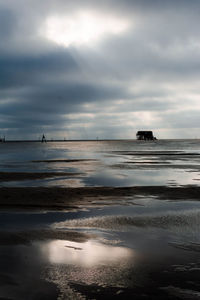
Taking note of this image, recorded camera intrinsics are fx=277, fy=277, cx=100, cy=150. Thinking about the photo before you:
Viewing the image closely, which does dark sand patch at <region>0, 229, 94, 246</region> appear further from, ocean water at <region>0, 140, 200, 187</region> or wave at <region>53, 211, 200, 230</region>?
ocean water at <region>0, 140, 200, 187</region>

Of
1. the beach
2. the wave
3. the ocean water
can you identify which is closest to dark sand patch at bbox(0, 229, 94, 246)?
the beach

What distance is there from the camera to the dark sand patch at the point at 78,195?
13.1 meters

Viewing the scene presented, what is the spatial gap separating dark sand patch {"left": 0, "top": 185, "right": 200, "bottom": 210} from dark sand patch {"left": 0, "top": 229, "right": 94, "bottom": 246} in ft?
12.3

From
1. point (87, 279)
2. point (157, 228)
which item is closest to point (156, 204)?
point (157, 228)

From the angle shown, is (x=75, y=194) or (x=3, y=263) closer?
(x=3, y=263)

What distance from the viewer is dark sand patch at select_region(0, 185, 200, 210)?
514 inches

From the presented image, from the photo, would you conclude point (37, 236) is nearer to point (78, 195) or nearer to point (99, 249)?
point (99, 249)

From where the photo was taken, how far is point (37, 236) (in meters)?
8.03

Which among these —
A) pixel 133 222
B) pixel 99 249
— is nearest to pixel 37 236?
pixel 99 249

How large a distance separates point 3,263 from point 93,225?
3.91 m

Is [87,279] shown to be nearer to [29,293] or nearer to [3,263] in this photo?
[29,293]

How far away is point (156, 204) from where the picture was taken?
13.1 meters

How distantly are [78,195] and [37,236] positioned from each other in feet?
24.2

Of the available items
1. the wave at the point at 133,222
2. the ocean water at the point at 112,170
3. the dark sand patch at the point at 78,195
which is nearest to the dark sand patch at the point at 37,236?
the wave at the point at 133,222
